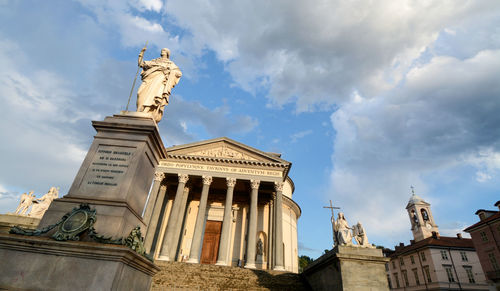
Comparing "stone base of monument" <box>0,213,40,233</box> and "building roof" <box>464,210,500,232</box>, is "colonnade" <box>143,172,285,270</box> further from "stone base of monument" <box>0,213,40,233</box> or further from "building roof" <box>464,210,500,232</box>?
"building roof" <box>464,210,500,232</box>

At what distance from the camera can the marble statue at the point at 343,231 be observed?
32.2 ft

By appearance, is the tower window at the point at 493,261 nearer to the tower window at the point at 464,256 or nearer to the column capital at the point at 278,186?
the tower window at the point at 464,256

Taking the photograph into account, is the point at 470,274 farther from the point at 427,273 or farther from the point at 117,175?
the point at 117,175

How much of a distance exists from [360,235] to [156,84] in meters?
9.17

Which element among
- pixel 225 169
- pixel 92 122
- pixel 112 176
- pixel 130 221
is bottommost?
pixel 130 221

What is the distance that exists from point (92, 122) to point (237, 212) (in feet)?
71.8

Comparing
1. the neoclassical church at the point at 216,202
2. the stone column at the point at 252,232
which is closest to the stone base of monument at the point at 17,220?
the neoclassical church at the point at 216,202

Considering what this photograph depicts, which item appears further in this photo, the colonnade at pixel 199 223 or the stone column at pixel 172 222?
the stone column at pixel 172 222

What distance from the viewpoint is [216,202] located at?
26.3m

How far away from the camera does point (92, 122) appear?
574 cm

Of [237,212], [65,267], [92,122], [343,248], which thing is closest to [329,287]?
[343,248]

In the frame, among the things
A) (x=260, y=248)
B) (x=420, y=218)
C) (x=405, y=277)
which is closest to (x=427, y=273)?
(x=405, y=277)

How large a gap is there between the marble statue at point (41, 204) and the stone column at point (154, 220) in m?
7.21

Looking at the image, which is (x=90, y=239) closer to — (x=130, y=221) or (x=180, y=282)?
(x=130, y=221)
